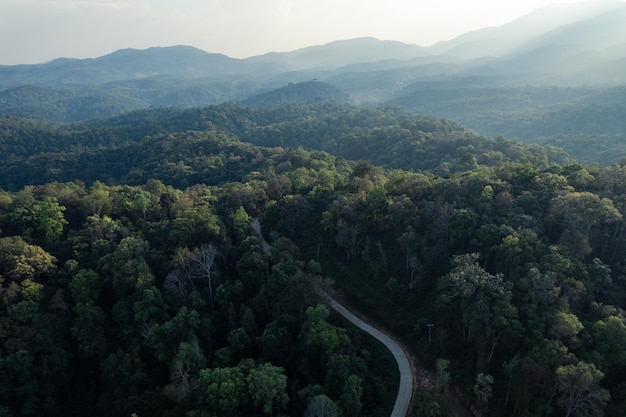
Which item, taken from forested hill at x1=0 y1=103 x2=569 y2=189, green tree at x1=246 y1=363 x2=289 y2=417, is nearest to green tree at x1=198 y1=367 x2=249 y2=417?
green tree at x1=246 y1=363 x2=289 y2=417

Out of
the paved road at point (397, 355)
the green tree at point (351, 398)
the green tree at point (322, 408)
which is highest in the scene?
the green tree at point (322, 408)

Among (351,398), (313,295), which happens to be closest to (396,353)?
(351,398)

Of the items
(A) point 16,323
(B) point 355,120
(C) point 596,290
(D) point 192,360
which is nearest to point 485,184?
(C) point 596,290

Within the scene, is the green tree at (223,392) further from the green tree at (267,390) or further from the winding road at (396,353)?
the winding road at (396,353)

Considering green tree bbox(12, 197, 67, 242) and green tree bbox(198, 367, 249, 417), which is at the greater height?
green tree bbox(12, 197, 67, 242)

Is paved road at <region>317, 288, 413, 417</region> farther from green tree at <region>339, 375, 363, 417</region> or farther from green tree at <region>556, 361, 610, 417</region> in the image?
green tree at <region>556, 361, 610, 417</region>

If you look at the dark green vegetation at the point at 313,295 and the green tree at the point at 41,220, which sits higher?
the green tree at the point at 41,220

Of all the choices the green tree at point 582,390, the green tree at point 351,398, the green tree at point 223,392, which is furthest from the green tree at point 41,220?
the green tree at point 582,390

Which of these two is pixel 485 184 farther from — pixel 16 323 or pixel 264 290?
pixel 16 323
